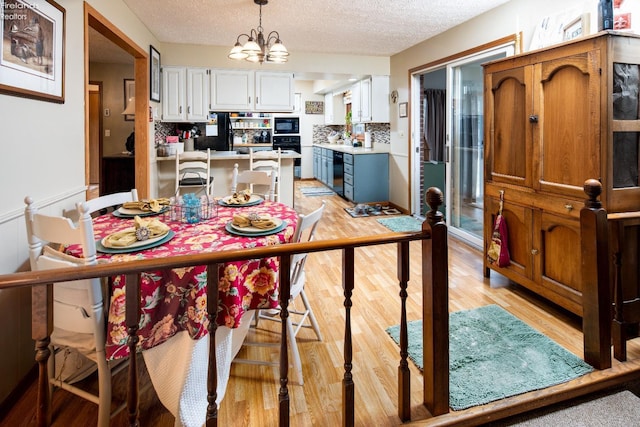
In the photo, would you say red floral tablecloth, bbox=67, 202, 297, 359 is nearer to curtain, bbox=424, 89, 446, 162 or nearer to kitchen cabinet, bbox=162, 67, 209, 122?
kitchen cabinet, bbox=162, 67, 209, 122

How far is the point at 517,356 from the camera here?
2.14 metres

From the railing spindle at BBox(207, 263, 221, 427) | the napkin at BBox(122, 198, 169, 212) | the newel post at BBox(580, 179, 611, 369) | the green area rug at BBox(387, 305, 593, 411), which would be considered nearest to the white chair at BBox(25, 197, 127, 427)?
the railing spindle at BBox(207, 263, 221, 427)

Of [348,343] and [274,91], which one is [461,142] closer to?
[274,91]

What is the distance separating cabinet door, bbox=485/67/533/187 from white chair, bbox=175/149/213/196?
3.09m

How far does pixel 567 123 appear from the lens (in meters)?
2.39

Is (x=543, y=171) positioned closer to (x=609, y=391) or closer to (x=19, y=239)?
(x=609, y=391)

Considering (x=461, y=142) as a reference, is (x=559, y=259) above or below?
below

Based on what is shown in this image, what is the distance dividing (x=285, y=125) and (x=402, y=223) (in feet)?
15.6

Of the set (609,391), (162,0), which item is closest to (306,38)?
(162,0)

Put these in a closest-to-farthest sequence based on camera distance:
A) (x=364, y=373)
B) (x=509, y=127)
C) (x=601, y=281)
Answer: (x=601, y=281) → (x=364, y=373) → (x=509, y=127)

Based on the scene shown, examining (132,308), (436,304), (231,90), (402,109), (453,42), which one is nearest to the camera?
(132,308)

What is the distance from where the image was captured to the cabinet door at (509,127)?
106 inches

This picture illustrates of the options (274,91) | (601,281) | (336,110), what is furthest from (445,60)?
(336,110)

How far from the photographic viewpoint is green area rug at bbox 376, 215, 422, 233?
5.04 m
